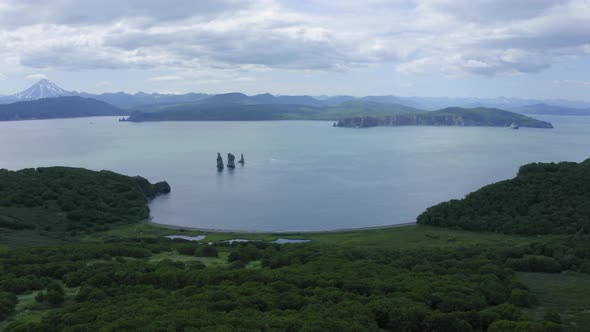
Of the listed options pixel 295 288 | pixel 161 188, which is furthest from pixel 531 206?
pixel 161 188

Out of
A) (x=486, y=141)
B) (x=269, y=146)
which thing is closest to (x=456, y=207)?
(x=269, y=146)

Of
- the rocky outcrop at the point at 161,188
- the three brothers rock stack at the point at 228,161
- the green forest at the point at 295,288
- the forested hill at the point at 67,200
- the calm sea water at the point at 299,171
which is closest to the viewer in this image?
the green forest at the point at 295,288

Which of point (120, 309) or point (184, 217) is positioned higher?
point (120, 309)

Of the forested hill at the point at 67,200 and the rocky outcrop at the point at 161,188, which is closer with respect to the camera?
the forested hill at the point at 67,200

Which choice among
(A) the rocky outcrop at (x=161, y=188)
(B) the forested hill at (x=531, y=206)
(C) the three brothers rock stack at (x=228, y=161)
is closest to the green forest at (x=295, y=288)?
(B) the forested hill at (x=531, y=206)

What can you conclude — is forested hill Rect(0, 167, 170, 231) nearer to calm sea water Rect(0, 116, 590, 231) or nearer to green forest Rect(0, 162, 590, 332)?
calm sea water Rect(0, 116, 590, 231)

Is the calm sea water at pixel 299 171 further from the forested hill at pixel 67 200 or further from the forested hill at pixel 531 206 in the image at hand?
the forested hill at pixel 531 206

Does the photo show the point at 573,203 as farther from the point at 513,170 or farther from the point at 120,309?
the point at 513,170
